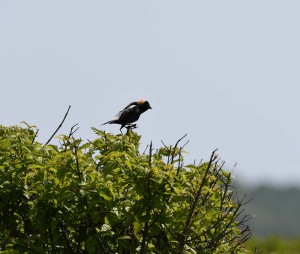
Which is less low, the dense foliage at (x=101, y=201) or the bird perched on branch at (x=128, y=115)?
the bird perched on branch at (x=128, y=115)

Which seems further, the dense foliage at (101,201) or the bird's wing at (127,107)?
the bird's wing at (127,107)

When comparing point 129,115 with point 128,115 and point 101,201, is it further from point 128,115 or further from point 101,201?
point 101,201

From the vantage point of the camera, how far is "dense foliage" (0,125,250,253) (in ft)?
23.0

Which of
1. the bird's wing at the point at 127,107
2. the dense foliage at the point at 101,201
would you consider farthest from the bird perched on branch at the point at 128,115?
the dense foliage at the point at 101,201

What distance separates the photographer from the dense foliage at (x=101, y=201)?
7012 mm

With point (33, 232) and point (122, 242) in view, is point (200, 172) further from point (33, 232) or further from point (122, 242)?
point (33, 232)

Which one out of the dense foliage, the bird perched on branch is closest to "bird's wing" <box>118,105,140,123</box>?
the bird perched on branch

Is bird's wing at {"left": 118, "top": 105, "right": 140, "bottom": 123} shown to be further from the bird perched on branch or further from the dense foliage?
the dense foliage

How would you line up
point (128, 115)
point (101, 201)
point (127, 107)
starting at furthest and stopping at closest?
point (127, 107) < point (128, 115) < point (101, 201)

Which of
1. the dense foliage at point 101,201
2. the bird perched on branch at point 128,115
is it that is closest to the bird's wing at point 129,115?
the bird perched on branch at point 128,115

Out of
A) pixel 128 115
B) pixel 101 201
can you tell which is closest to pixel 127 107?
pixel 128 115

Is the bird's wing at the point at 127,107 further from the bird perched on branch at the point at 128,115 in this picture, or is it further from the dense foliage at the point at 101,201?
the dense foliage at the point at 101,201

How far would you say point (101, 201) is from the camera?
23.0 ft

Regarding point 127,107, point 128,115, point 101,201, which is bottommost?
point 101,201
